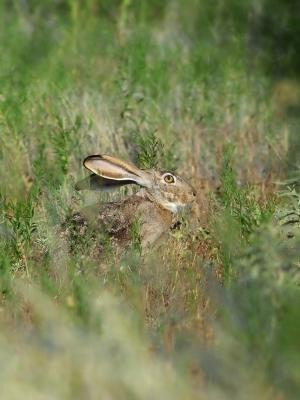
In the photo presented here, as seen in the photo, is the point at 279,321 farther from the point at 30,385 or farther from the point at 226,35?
the point at 226,35

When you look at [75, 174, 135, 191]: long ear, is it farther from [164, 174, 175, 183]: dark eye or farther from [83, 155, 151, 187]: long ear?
[164, 174, 175, 183]: dark eye

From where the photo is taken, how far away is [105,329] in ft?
13.2

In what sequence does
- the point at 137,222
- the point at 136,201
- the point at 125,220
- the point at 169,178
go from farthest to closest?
1. the point at 169,178
2. the point at 136,201
3. the point at 125,220
4. the point at 137,222

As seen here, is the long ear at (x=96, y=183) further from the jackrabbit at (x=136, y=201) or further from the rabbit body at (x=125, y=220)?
the rabbit body at (x=125, y=220)

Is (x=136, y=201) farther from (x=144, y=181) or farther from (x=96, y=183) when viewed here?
(x=96, y=183)

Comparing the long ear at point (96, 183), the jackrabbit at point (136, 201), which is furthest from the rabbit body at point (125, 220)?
the long ear at point (96, 183)

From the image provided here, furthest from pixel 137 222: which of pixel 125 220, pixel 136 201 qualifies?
pixel 136 201

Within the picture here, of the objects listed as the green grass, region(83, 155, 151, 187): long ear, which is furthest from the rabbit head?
the green grass

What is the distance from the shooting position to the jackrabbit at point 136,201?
6.39 m

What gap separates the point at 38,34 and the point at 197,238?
17.3 ft

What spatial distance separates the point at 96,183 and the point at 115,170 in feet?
0.80

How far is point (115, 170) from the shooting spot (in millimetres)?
6801

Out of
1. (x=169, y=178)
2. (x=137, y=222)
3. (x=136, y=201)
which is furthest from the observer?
(x=169, y=178)

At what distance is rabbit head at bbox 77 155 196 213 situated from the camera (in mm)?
6781
